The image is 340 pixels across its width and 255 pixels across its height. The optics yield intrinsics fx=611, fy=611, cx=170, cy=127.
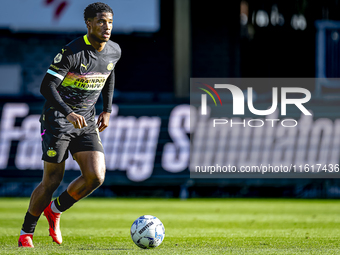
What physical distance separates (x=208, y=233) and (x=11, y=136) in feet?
23.1

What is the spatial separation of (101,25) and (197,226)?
12.2 feet

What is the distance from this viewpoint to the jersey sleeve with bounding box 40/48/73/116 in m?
5.80

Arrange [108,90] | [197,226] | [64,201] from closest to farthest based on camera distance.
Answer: [64,201] → [108,90] → [197,226]

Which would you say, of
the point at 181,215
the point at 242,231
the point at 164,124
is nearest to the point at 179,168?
the point at 164,124

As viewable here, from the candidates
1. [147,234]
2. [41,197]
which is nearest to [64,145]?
[41,197]

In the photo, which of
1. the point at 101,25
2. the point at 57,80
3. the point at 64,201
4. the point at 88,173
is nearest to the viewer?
the point at 57,80

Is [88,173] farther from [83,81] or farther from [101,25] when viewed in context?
[101,25]

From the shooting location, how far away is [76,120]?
5.73 m

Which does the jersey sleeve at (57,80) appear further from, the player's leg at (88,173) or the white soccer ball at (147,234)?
the white soccer ball at (147,234)

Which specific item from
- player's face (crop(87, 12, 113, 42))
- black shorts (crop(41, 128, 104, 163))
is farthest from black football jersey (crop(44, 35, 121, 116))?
black shorts (crop(41, 128, 104, 163))

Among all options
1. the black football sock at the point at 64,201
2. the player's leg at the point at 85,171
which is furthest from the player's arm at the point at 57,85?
the black football sock at the point at 64,201

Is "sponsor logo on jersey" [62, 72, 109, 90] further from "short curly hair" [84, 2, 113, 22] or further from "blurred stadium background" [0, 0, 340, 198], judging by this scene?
"blurred stadium background" [0, 0, 340, 198]

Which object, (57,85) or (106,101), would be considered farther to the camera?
(106,101)

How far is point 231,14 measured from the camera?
59.2 feet
